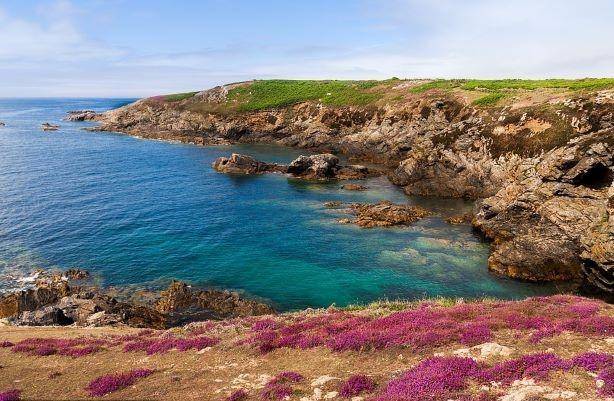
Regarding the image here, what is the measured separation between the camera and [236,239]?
5166 cm

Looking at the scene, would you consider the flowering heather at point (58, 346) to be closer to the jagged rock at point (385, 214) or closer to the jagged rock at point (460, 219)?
the jagged rock at point (385, 214)

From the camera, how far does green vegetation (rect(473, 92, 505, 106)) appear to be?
8600 cm

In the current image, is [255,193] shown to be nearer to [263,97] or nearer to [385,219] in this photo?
[385,219]

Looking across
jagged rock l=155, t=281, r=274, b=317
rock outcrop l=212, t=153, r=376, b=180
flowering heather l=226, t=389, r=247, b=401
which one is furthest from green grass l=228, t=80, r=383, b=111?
flowering heather l=226, t=389, r=247, b=401

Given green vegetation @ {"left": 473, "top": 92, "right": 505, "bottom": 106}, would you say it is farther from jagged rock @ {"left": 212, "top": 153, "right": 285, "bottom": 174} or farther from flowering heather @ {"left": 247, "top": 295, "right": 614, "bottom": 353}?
flowering heather @ {"left": 247, "top": 295, "right": 614, "bottom": 353}

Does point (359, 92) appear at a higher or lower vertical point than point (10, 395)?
higher

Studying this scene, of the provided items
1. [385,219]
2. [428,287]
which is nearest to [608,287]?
[428,287]

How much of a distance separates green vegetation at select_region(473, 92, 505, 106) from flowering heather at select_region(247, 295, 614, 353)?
72.6 meters

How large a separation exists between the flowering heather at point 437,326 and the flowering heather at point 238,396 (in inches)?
166

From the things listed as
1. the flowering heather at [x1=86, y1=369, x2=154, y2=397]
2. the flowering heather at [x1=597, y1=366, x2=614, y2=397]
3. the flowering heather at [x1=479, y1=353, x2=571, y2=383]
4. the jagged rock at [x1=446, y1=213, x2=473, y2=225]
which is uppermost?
the flowering heather at [x1=597, y1=366, x2=614, y2=397]

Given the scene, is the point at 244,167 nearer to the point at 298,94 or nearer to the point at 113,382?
the point at 298,94

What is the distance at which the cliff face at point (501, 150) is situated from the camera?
3978 cm

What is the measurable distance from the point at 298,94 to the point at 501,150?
9279cm

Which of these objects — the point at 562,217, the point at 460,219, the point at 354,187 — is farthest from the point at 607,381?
the point at 354,187
